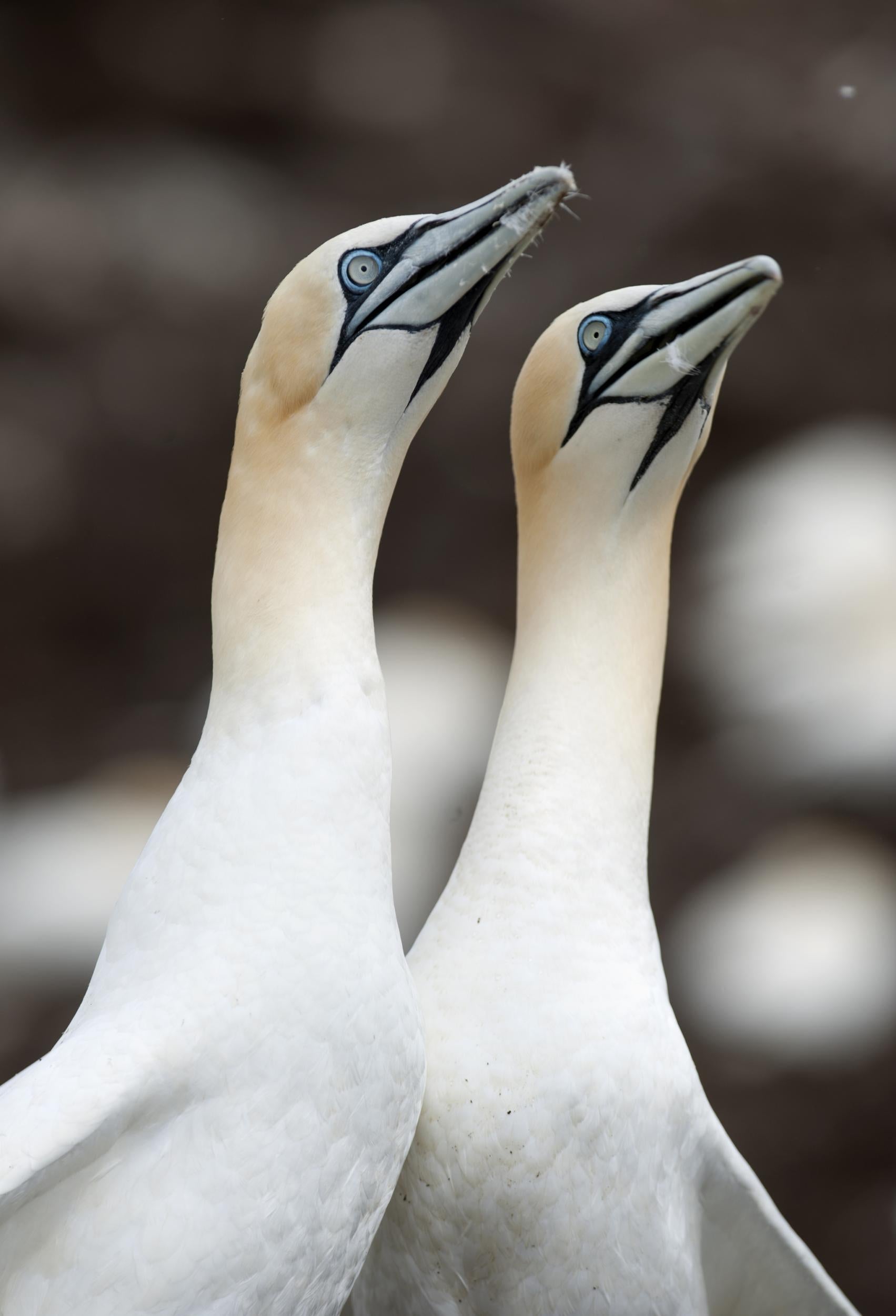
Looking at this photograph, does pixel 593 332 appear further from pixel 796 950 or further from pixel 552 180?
pixel 796 950

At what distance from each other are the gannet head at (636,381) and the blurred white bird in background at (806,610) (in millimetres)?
1003

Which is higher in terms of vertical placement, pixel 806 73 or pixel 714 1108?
pixel 806 73

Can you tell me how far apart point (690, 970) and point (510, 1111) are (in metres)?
1.54

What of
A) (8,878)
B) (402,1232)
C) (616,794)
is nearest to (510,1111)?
(402,1232)

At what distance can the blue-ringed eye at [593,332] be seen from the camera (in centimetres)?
219

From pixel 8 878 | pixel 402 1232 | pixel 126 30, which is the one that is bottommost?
pixel 402 1232

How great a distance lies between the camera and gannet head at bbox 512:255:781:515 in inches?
82.1

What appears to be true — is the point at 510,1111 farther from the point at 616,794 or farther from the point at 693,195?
the point at 693,195

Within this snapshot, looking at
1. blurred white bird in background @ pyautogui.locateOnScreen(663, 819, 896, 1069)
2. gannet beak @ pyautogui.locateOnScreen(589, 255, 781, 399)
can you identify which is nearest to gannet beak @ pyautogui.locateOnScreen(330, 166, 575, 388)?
gannet beak @ pyautogui.locateOnScreen(589, 255, 781, 399)

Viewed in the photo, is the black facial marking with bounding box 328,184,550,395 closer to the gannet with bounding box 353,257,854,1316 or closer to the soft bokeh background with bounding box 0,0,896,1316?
the gannet with bounding box 353,257,854,1316

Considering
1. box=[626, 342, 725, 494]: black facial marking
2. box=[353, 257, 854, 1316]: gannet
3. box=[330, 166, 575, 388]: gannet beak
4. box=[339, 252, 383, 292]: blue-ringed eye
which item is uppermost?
box=[339, 252, 383, 292]: blue-ringed eye

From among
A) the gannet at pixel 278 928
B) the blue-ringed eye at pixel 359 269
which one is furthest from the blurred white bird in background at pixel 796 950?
the blue-ringed eye at pixel 359 269

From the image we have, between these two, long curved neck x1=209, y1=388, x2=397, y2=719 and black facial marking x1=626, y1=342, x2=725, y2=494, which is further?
black facial marking x1=626, y1=342, x2=725, y2=494

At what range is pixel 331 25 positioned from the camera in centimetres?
307
